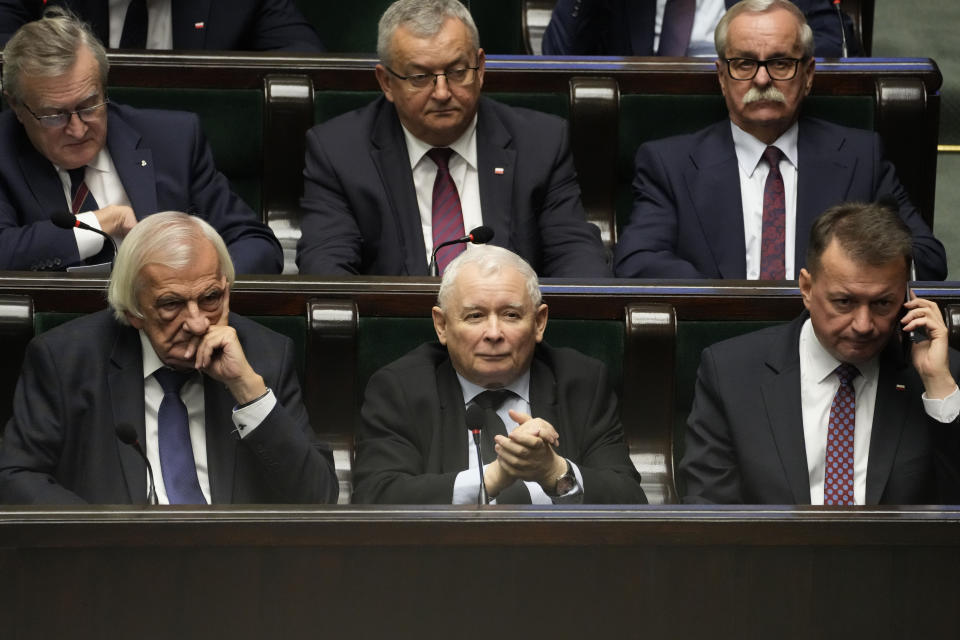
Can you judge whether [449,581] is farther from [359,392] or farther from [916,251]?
[916,251]

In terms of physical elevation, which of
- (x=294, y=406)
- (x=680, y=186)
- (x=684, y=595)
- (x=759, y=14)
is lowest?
(x=684, y=595)

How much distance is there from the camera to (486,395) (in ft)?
4.78

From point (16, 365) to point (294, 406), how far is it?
0.96 ft

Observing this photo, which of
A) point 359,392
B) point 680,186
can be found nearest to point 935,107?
point 680,186

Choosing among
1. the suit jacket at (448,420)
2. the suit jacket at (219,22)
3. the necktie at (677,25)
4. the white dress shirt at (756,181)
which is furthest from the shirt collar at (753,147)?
the suit jacket at (219,22)

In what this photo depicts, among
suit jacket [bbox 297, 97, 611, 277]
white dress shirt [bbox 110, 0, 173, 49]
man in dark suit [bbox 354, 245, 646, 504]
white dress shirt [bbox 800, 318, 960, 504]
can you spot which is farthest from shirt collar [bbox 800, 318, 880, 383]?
white dress shirt [bbox 110, 0, 173, 49]

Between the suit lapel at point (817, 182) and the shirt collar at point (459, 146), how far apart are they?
0.42 metres

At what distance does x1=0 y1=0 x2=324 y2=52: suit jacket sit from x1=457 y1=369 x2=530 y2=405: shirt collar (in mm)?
921

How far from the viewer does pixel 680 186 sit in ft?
6.22

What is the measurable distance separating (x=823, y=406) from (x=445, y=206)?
23.9 inches

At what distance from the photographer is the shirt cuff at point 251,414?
4.50 ft

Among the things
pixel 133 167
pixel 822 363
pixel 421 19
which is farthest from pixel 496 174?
pixel 822 363

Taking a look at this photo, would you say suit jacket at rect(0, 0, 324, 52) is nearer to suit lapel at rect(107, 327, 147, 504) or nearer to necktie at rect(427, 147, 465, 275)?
necktie at rect(427, 147, 465, 275)

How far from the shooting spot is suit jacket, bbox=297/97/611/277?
6.01ft
